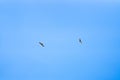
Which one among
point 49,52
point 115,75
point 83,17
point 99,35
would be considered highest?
point 83,17

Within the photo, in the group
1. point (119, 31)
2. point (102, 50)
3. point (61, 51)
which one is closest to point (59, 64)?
point (61, 51)

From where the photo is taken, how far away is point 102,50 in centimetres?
180

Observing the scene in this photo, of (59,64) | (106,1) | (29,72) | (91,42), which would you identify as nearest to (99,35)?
(91,42)

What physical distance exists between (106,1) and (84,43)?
0.38 meters

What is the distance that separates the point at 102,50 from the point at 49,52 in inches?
16.7

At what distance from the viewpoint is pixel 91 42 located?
1.80 m

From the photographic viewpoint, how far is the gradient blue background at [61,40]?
1777 mm

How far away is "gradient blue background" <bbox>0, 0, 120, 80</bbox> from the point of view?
1.78 metres

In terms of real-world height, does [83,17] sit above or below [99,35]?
above

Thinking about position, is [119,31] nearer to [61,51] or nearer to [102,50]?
[102,50]

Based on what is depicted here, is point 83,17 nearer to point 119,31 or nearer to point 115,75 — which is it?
point 119,31

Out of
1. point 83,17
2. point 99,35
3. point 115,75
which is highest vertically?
point 83,17

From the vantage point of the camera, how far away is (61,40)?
5.92 ft

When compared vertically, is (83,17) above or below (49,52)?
above
